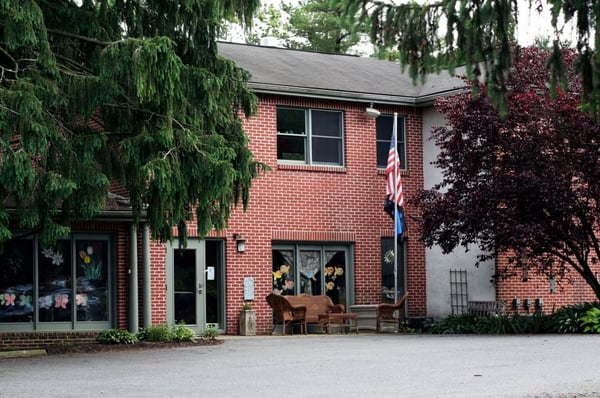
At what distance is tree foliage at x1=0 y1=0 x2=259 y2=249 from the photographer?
16.2 m

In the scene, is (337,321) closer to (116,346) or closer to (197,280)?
(197,280)

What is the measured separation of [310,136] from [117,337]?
7.78m

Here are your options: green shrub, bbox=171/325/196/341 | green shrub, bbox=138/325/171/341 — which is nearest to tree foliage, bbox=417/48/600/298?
green shrub, bbox=171/325/196/341

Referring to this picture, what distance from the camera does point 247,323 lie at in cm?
2466

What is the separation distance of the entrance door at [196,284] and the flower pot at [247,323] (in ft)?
1.63

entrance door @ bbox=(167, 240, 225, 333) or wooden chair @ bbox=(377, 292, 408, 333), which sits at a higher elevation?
entrance door @ bbox=(167, 240, 225, 333)

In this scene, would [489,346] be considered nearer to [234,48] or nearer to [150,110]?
[150,110]

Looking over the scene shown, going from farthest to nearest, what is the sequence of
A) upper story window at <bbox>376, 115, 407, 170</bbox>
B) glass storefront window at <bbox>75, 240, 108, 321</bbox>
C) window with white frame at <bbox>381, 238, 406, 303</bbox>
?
upper story window at <bbox>376, 115, 407, 170</bbox>, window with white frame at <bbox>381, 238, 406, 303</bbox>, glass storefront window at <bbox>75, 240, 108, 321</bbox>

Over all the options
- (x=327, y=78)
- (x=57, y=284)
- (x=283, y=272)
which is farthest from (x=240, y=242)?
(x=327, y=78)

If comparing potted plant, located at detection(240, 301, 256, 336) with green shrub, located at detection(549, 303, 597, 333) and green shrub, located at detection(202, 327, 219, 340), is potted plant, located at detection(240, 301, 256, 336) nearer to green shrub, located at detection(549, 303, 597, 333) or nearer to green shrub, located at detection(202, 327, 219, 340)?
green shrub, located at detection(202, 327, 219, 340)

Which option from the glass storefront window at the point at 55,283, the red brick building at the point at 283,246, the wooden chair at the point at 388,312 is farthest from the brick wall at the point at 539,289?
the glass storefront window at the point at 55,283

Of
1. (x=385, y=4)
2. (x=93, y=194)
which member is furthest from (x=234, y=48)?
(x=385, y=4)

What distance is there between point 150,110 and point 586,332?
994 cm

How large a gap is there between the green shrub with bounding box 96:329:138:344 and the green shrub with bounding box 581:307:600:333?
29.1 ft
